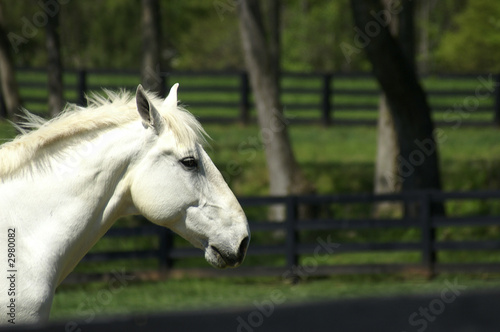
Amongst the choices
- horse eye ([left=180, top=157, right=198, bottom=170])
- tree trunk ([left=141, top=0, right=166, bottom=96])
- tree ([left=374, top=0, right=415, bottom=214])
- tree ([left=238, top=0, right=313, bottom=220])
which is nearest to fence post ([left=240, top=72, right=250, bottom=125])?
tree trunk ([left=141, top=0, right=166, bottom=96])

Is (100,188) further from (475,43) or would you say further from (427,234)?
(475,43)

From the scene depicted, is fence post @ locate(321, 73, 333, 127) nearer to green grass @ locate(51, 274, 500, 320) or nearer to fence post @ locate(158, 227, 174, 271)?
green grass @ locate(51, 274, 500, 320)

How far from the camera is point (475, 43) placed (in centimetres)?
2931

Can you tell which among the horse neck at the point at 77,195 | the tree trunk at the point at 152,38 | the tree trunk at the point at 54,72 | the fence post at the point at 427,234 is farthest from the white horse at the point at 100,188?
the tree trunk at the point at 152,38

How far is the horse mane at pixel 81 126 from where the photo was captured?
304cm

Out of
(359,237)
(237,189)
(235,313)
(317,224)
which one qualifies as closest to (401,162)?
(359,237)

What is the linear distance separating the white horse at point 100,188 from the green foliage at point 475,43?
24357mm

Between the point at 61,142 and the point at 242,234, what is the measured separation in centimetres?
88

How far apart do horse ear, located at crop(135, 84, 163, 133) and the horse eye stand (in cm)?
17

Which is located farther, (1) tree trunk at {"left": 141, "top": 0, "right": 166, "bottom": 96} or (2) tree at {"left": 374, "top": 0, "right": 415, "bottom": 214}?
(1) tree trunk at {"left": 141, "top": 0, "right": 166, "bottom": 96}

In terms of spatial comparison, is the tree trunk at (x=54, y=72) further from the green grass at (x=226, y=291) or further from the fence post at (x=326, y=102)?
the fence post at (x=326, y=102)

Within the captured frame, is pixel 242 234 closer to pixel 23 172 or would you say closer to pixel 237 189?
pixel 23 172

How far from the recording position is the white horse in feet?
9.60

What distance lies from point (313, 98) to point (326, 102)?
232cm
